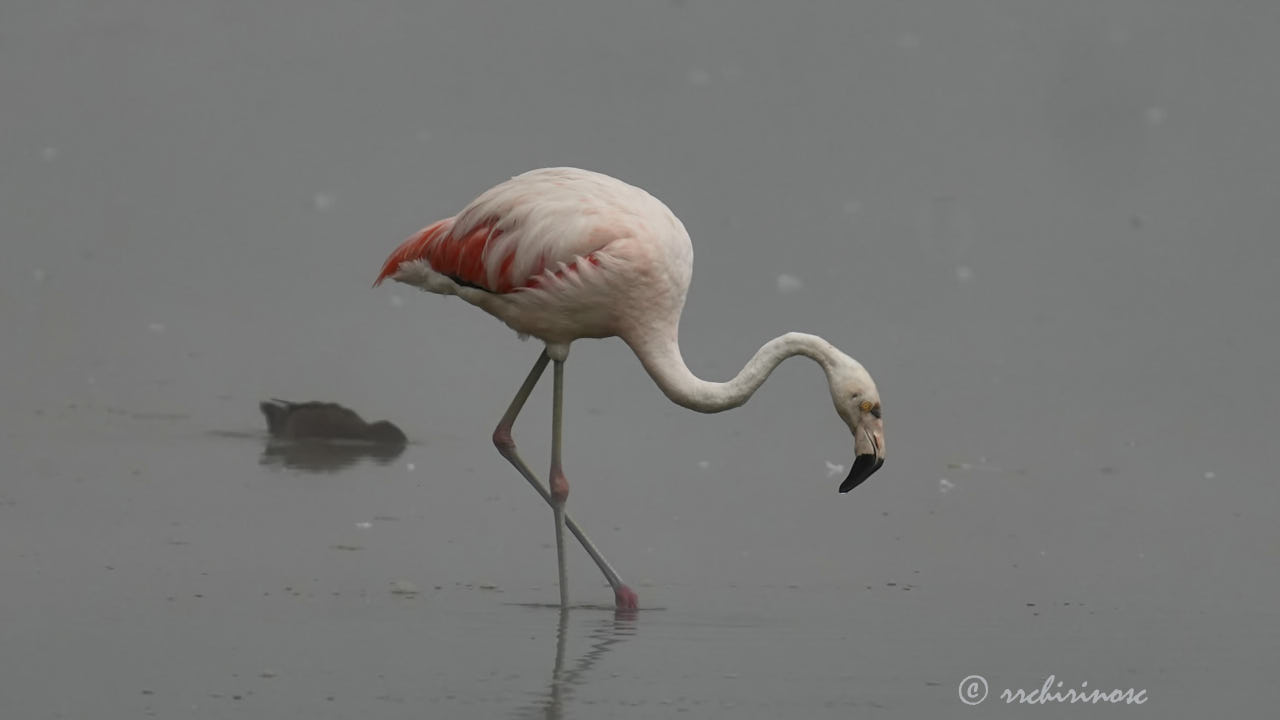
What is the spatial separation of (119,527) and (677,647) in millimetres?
2731

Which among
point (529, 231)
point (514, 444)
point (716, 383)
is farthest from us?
point (514, 444)

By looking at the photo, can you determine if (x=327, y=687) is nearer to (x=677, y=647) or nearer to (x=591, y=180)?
(x=677, y=647)

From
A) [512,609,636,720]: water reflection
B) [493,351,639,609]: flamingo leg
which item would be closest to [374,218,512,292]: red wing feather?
[493,351,639,609]: flamingo leg

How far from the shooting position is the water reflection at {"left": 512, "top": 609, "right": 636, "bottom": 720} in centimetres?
619

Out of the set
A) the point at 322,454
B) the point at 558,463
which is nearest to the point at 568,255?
the point at 558,463

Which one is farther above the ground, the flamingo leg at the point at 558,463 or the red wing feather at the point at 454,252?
the red wing feather at the point at 454,252

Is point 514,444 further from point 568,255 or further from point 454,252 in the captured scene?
point 568,255

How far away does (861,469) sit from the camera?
25.6 ft

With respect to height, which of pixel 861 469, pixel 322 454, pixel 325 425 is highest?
pixel 861 469

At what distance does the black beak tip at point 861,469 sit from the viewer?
7777 millimetres

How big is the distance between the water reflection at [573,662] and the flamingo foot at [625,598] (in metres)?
0.05

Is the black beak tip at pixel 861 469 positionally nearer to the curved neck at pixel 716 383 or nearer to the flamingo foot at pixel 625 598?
the curved neck at pixel 716 383

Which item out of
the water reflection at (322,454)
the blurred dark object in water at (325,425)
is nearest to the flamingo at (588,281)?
the water reflection at (322,454)

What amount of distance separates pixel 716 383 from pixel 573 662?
5.17 ft
